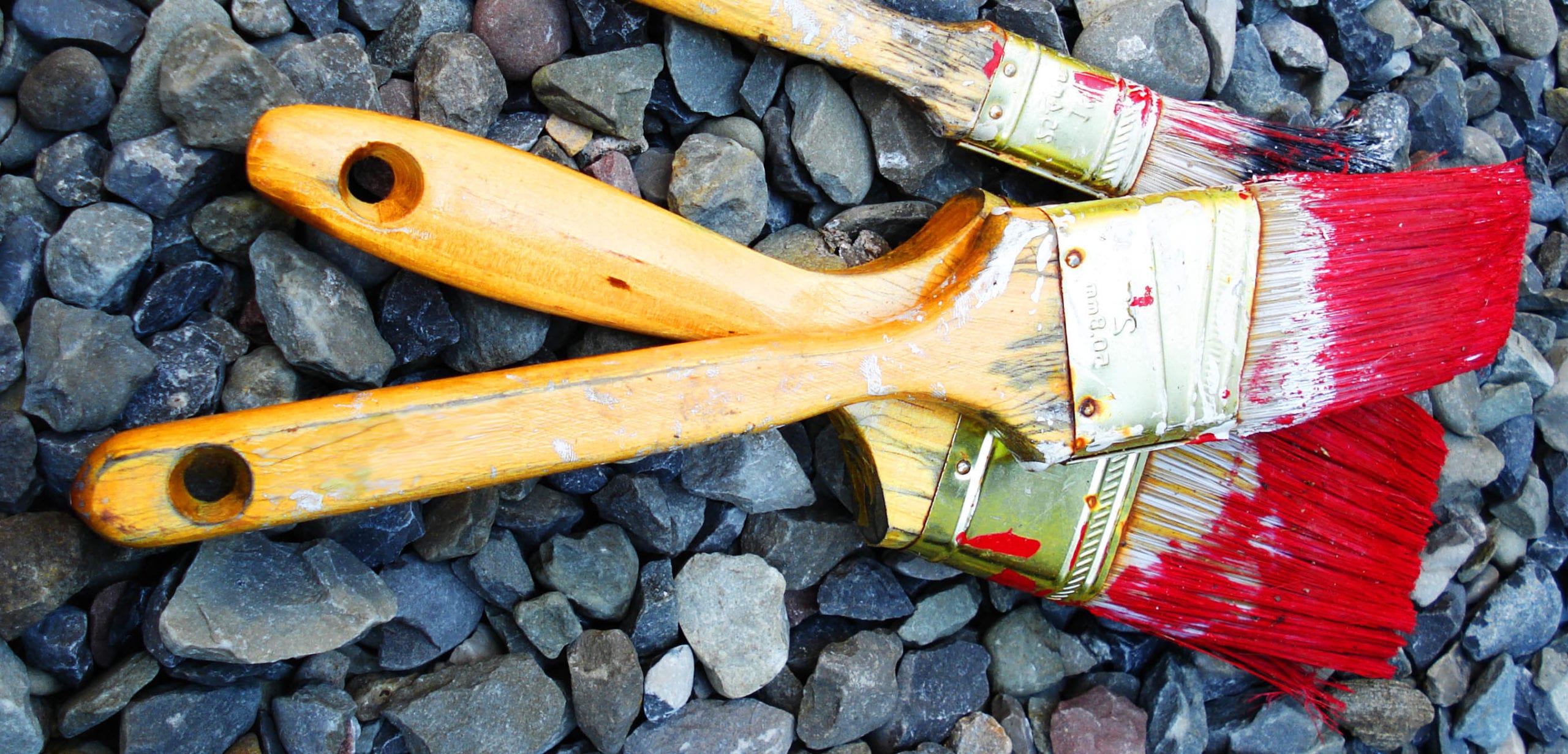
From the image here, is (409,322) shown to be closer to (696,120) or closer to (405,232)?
(405,232)

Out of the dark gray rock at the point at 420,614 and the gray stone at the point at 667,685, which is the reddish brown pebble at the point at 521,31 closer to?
the dark gray rock at the point at 420,614

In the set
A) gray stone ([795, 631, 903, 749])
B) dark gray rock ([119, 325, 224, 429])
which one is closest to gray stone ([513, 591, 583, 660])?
gray stone ([795, 631, 903, 749])

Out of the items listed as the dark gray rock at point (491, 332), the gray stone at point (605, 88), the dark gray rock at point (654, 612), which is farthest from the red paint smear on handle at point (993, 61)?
the dark gray rock at point (654, 612)

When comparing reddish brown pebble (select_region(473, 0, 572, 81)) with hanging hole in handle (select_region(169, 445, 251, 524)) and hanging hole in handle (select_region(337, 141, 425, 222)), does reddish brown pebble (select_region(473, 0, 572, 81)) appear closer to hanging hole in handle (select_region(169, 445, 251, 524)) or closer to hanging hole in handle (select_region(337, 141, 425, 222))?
hanging hole in handle (select_region(337, 141, 425, 222))

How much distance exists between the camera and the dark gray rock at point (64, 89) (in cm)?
132

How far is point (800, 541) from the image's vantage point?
164 centimetres

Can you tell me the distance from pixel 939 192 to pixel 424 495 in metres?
0.94

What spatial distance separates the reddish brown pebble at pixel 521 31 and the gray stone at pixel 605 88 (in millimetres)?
23

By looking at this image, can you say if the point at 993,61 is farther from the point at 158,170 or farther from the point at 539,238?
the point at 158,170

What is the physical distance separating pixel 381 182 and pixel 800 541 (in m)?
0.78

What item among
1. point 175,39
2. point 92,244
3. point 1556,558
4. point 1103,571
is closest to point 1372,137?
point 1103,571

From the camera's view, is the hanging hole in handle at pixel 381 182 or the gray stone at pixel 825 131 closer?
the hanging hole in handle at pixel 381 182

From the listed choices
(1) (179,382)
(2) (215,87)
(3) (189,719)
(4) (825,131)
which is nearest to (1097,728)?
(4) (825,131)

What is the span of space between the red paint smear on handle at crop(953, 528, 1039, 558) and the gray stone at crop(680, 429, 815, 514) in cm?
28
